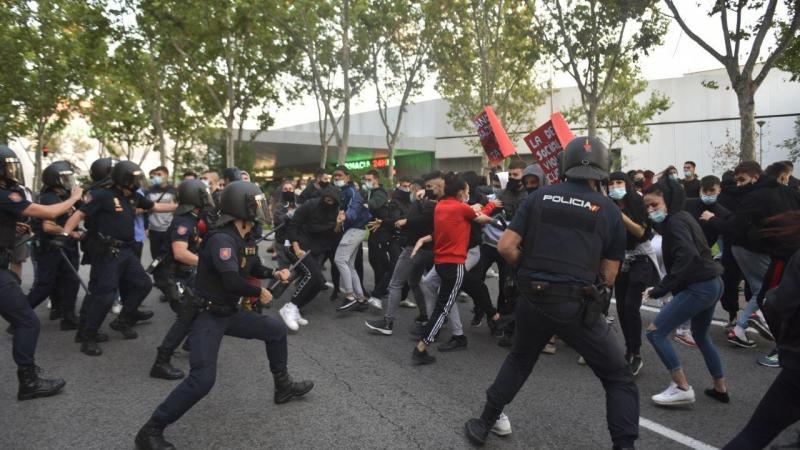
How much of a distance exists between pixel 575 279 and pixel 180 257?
359cm

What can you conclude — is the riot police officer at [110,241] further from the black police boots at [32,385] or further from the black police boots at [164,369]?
the black police boots at [32,385]

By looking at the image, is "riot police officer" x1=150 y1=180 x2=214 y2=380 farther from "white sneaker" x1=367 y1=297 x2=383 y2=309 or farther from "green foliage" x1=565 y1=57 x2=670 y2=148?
"green foliage" x1=565 y1=57 x2=670 y2=148

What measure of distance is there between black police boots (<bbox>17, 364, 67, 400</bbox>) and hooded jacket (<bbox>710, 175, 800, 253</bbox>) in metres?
Result: 6.15

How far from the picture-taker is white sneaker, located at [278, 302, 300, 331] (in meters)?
6.32

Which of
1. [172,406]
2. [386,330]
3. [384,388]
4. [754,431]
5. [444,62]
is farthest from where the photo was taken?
[444,62]

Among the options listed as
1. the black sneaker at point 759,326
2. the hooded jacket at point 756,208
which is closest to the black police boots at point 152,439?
the hooded jacket at point 756,208

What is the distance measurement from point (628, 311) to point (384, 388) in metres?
2.20

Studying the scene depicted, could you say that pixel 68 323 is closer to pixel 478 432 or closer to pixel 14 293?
pixel 14 293

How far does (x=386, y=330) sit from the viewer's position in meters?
6.09

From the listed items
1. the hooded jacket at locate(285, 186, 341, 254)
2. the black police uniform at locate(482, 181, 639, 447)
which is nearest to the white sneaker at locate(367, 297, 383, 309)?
the hooded jacket at locate(285, 186, 341, 254)

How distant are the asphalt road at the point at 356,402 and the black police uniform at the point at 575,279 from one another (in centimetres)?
63

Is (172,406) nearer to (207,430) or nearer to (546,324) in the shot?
(207,430)

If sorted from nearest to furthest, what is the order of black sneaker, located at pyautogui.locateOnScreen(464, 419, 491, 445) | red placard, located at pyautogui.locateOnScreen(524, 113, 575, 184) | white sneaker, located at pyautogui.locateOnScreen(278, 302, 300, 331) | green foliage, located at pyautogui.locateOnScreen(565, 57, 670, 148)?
1. black sneaker, located at pyautogui.locateOnScreen(464, 419, 491, 445)
2. white sneaker, located at pyautogui.locateOnScreen(278, 302, 300, 331)
3. red placard, located at pyautogui.locateOnScreen(524, 113, 575, 184)
4. green foliage, located at pyautogui.locateOnScreen(565, 57, 670, 148)

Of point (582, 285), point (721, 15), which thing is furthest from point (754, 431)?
point (721, 15)
